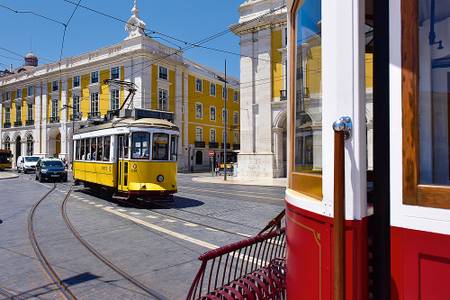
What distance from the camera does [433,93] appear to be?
142cm

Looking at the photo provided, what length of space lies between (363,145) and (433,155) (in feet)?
0.85

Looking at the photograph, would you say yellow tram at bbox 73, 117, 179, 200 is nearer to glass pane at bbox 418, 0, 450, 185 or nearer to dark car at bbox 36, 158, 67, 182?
glass pane at bbox 418, 0, 450, 185

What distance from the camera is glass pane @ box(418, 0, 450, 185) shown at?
140 centimetres

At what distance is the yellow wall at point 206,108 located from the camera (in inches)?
1864

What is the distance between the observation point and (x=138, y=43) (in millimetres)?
39688

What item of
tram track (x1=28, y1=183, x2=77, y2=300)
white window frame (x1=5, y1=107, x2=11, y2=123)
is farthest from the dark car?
white window frame (x1=5, y1=107, x2=11, y2=123)

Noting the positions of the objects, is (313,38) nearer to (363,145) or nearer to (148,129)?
(363,145)

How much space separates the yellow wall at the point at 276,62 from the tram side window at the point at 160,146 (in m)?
18.2

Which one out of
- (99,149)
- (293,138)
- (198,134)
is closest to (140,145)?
(99,149)

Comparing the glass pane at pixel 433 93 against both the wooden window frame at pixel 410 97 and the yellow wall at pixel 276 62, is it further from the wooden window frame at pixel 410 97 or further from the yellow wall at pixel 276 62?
the yellow wall at pixel 276 62

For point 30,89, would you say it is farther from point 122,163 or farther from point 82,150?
point 122,163

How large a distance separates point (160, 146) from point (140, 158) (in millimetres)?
809

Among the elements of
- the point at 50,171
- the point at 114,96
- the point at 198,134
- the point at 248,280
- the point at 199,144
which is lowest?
the point at 248,280

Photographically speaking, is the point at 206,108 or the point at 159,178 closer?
the point at 159,178
